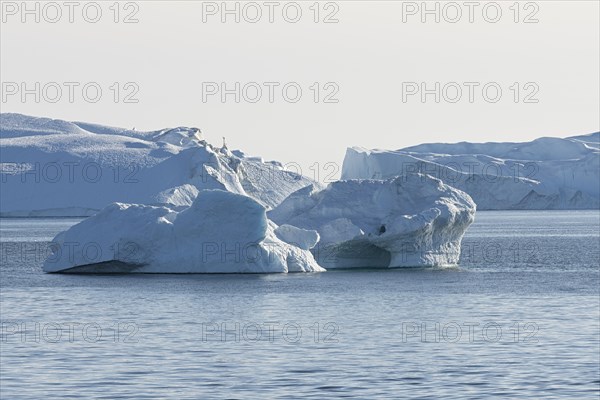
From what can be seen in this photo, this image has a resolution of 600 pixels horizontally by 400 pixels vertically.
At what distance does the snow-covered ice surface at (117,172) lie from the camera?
94750 mm

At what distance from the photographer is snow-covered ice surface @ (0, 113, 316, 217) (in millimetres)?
94750

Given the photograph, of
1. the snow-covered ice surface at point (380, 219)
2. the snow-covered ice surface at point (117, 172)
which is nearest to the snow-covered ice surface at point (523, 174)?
the snow-covered ice surface at point (117, 172)

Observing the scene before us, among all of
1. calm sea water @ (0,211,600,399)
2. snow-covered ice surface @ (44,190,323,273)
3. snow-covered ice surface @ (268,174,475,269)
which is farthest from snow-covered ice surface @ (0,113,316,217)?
calm sea water @ (0,211,600,399)

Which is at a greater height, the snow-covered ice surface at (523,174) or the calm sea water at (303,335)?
the snow-covered ice surface at (523,174)

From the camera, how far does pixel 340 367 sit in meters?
22.1

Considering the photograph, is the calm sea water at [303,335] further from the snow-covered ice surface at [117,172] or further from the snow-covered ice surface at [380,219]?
the snow-covered ice surface at [117,172]

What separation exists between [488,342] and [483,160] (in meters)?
144

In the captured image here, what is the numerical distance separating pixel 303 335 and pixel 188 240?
16267 mm

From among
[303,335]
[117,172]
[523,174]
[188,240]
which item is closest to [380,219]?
[188,240]

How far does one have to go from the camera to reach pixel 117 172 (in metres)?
122

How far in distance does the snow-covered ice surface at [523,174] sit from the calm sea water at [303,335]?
80872 millimetres

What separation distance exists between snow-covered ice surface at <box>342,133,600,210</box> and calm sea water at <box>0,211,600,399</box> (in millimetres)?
80872

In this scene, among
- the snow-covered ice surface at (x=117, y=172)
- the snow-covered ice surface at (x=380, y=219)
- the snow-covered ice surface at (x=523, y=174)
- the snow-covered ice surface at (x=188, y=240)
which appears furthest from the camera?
the snow-covered ice surface at (x=523, y=174)

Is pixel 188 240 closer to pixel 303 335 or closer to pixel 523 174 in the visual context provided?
pixel 303 335
